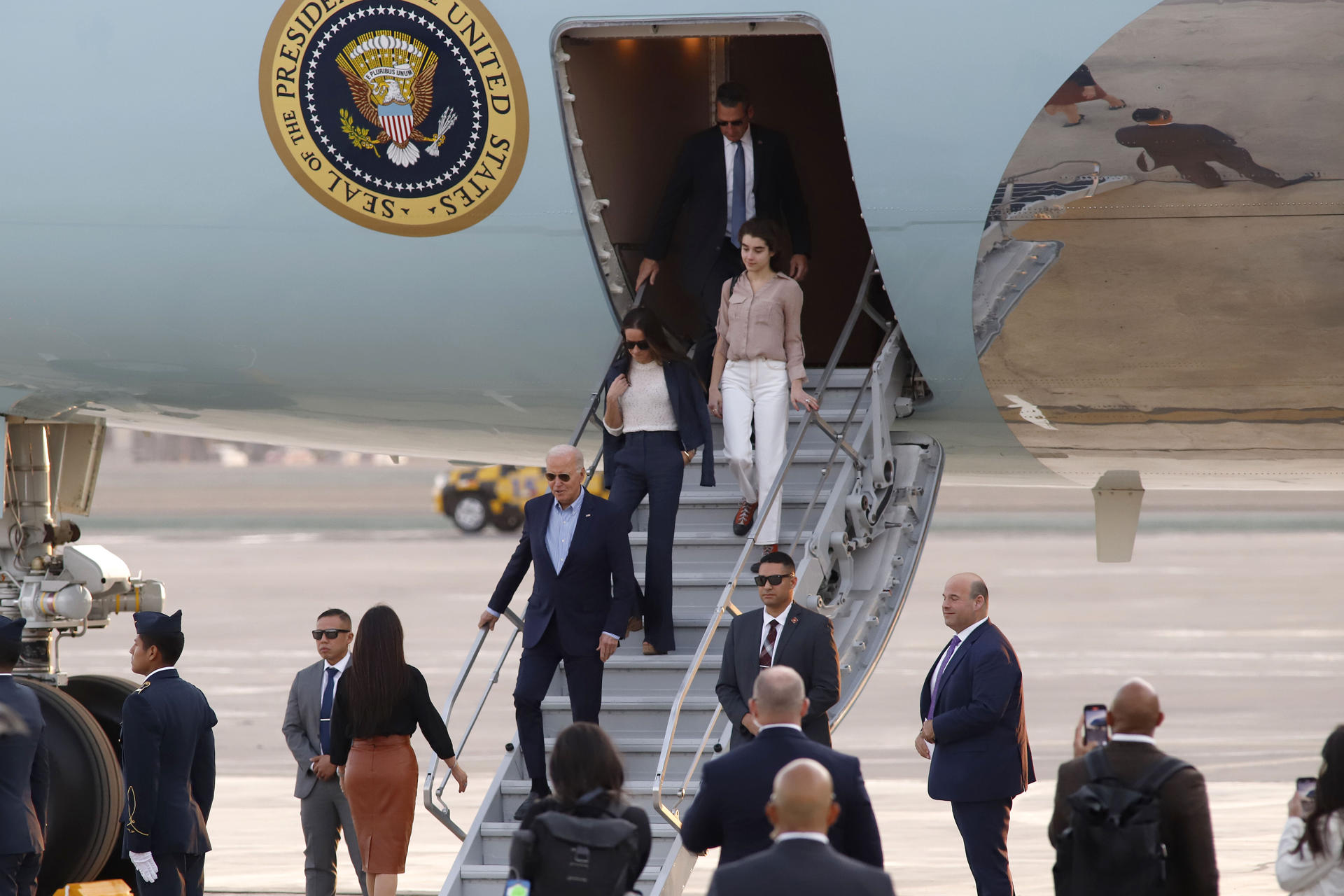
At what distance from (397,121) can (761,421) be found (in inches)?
92.5

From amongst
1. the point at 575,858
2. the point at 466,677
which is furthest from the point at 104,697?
the point at 575,858

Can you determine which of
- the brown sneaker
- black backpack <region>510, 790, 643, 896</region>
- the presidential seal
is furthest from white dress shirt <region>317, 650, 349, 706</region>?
black backpack <region>510, 790, 643, 896</region>

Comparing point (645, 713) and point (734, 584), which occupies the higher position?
point (734, 584)

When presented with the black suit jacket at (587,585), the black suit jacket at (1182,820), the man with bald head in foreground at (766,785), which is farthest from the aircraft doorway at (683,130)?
the black suit jacket at (1182,820)

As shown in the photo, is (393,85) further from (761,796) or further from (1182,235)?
(761,796)

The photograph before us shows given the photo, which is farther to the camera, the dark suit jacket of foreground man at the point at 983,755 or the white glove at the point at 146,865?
the white glove at the point at 146,865

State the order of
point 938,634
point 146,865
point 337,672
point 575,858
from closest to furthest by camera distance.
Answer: point 575,858 → point 146,865 → point 337,672 → point 938,634

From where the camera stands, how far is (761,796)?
5.22m

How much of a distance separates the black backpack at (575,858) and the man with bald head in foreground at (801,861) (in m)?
0.58

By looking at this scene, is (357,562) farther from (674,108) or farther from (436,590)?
(674,108)

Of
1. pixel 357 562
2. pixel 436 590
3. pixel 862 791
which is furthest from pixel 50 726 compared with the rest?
pixel 357 562

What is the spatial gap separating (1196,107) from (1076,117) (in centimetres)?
52

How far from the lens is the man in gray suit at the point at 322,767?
855 centimetres

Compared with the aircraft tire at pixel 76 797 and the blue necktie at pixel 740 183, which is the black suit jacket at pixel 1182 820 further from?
the aircraft tire at pixel 76 797
